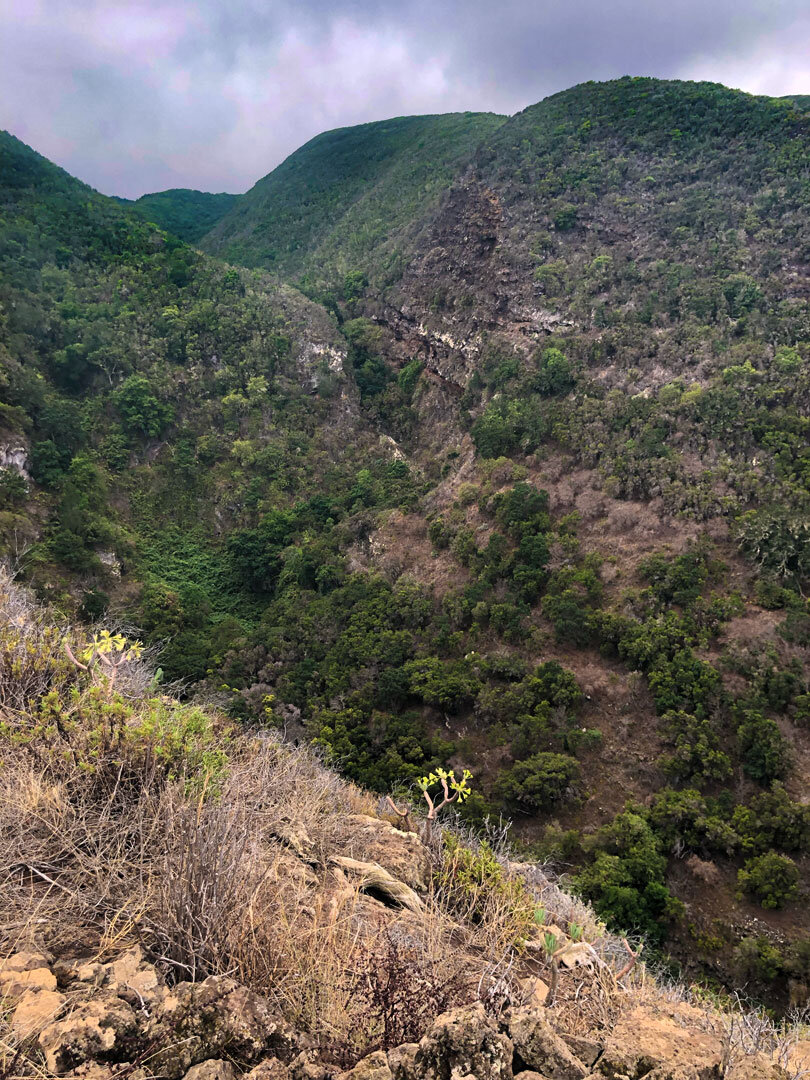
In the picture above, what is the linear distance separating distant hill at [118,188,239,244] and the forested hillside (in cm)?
3480

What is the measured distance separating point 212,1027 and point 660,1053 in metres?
1.79

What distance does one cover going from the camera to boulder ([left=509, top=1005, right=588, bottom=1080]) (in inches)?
90.6

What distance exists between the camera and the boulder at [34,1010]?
2047mm

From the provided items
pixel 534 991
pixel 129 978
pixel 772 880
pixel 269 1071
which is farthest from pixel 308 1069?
pixel 772 880

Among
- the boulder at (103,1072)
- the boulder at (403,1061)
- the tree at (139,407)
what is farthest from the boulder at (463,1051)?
the tree at (139,407)

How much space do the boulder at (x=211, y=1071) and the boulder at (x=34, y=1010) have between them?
58 centimetres

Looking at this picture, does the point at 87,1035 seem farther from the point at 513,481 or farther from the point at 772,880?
the point at 513,481

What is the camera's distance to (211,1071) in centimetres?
199

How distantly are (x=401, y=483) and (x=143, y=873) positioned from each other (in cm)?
2693

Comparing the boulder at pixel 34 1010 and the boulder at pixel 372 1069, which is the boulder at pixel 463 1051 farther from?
the boulder at pixel 34 1010

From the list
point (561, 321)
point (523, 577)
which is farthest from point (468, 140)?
point (523, 577)

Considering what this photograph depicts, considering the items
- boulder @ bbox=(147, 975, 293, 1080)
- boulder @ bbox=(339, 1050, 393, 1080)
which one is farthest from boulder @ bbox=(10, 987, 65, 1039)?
boulder @ bbox=(339, 1050, 393, 1080)

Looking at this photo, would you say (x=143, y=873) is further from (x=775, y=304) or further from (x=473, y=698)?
(x=775, y=304)

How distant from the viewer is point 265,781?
16.1 ft
